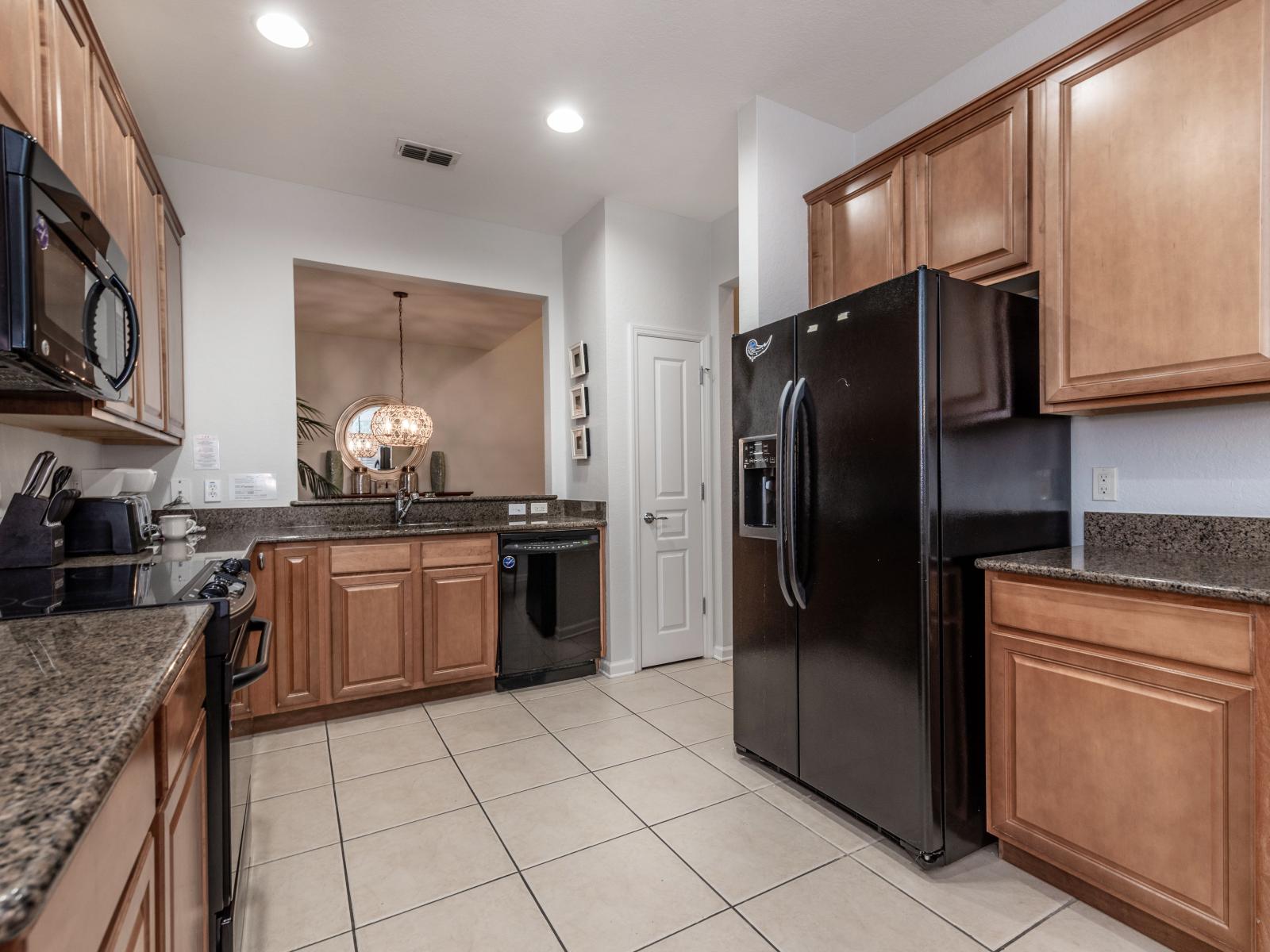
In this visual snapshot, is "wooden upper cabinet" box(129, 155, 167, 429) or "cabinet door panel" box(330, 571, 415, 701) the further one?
"cabinet door panel" box(330, 571, 415, 701)

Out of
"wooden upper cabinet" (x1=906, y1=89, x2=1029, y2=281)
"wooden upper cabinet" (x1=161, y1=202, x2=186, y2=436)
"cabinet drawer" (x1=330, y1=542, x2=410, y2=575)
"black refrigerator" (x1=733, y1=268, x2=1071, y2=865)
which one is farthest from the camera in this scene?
"cabinet drawer" (x1=330, y1=542, x2=410, y2=575)

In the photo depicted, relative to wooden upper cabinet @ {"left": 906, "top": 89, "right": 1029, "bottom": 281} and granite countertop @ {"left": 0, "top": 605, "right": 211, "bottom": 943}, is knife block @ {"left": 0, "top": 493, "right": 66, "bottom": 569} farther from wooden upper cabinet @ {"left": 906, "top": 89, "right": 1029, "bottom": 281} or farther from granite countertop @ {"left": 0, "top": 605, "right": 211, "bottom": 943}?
wooden upper cabinet @ {"left": 906, "top": 89, "right": 1029, "bottom": 281}

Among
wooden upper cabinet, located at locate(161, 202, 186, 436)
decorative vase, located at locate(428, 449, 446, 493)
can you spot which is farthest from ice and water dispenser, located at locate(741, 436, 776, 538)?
decorative vase, located at locate(428, 449, 446, 493)

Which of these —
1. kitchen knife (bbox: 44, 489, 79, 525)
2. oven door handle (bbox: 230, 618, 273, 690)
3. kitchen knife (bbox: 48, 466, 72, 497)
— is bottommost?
oven door handle (bbox: 230, 618, 273, 690)

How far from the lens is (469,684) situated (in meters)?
3.30

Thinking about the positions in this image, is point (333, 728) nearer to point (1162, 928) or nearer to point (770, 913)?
point (770, 913)

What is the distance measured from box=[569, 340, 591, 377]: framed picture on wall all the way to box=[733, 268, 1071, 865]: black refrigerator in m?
1.73

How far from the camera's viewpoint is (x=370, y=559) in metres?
3.03

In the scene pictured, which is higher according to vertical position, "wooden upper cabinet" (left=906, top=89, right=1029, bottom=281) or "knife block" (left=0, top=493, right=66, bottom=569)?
"wooden upper cabinet" (left=906, top=89, right=1029, bottom=281)

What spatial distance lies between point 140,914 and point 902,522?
176 cm

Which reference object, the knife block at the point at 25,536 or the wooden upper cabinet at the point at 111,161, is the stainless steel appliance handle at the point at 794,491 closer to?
the wooden upper cabinet at the point at 111,161

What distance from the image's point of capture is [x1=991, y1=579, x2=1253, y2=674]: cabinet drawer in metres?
1.36

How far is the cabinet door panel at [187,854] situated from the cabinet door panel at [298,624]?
5.65 ft

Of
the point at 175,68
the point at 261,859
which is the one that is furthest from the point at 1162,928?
the point at 175,68
